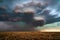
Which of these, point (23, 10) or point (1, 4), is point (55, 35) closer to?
point (23, 10)

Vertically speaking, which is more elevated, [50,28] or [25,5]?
[25,5]

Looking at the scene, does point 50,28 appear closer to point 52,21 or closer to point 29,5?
point 52,21

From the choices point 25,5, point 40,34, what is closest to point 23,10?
point 25,5

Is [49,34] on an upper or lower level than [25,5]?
lower

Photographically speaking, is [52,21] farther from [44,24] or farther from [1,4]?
[1,4]

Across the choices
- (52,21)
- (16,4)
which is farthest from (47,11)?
(16,4)
